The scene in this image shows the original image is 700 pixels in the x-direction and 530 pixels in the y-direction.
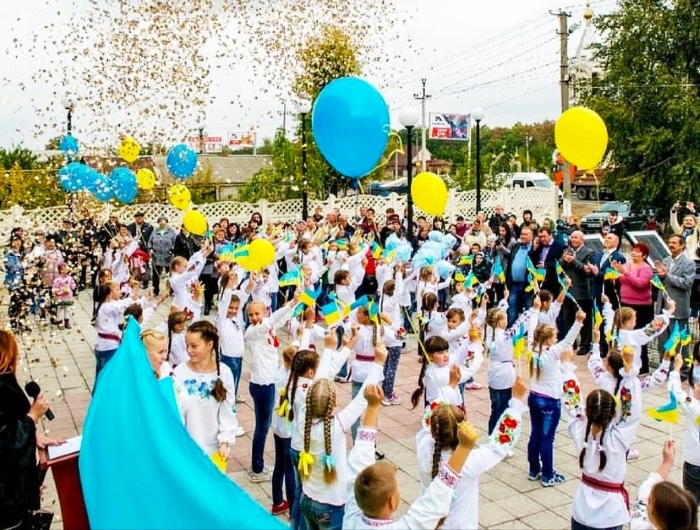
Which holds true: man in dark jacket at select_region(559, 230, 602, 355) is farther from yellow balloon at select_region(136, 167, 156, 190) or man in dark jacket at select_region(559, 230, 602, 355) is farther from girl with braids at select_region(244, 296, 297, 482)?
yellow balloon at select_region(136, 167, 156, 190)

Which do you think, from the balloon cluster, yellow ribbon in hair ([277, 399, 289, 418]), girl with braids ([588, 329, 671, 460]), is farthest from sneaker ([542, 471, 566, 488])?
the balloon cluster

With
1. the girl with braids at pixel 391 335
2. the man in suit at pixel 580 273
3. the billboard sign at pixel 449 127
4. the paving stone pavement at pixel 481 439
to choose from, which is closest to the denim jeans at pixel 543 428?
the paving stone pavement at pixel 481 439

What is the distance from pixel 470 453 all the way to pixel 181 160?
8.23m

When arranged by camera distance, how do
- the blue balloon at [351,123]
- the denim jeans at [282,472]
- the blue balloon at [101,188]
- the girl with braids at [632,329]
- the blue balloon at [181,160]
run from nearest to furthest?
1. the denim jeans at [282,472]
2. the blue balloon at [351,123]
3. the girl with braids at [632,329]
4. the blue balloon at [101,188]
5. the blue balloon at [181,160]

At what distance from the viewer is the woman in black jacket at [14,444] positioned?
3.91 meters

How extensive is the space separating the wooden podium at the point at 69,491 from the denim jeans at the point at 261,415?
7.20ft

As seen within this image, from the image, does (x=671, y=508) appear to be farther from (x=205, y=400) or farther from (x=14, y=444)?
(x=14, y=444)

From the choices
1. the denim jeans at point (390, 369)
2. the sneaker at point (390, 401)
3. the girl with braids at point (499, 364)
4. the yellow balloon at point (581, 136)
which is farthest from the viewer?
the sneaker at point (390, 401)

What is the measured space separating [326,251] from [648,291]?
18.7ft

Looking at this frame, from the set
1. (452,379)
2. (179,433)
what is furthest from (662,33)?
(179,433)

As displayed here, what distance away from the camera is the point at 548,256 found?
10.7 m

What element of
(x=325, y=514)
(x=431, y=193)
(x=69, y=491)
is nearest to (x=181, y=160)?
(x=431, y=193)

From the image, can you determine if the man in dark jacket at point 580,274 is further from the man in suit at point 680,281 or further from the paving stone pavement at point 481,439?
the man in suit at point 680,281

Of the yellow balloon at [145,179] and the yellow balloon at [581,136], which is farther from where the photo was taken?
the yellow balloon at [145,179]
